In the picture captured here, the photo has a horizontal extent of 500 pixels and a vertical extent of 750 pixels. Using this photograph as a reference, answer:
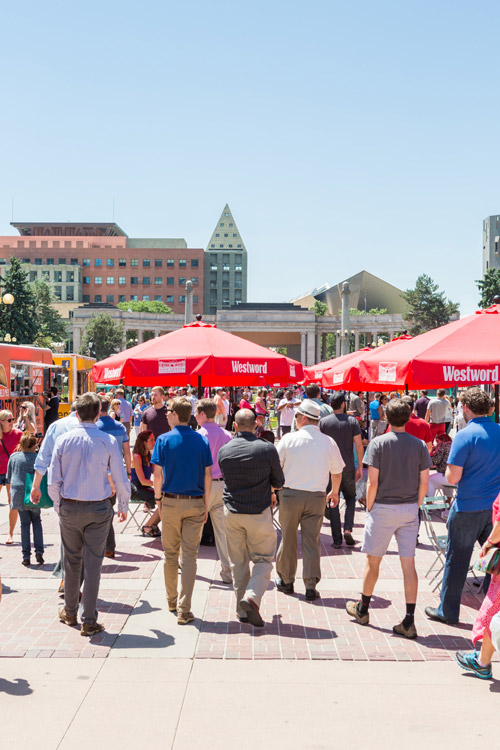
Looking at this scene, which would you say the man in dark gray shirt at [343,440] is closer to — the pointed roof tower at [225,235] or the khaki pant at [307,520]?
the khaki pant at [307,520]

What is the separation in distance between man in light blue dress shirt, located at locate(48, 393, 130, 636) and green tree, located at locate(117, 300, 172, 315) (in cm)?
13042

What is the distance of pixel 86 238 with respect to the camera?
150875 millimetres

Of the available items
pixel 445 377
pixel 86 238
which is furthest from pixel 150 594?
pixel 86 238

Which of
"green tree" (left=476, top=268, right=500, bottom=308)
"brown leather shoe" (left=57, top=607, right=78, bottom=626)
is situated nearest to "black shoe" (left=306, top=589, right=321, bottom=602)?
"brown leather shoe" (left=57, top=607, right=78, bottom=626)

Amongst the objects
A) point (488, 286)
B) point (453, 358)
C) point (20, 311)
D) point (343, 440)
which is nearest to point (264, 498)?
point (453, 358)

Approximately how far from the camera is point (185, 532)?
6.50 metres

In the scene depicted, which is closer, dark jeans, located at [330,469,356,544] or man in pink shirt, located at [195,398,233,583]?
man in pink shirt, located at [195,398,233,583]

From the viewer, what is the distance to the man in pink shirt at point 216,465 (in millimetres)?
7750

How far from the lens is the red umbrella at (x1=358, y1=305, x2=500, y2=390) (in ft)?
24.6

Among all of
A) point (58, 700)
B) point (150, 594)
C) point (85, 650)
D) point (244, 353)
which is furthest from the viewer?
point (244, 353)

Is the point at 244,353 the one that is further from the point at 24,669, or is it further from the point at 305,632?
the point at 24,669

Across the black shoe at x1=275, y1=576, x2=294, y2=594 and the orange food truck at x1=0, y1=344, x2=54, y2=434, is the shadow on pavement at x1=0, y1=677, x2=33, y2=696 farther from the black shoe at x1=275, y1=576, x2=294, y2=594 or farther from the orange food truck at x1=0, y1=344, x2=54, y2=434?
the orange food truck at x1=0, y1=344, x2=54, y2=434

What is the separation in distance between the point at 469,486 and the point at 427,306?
94.6 metres

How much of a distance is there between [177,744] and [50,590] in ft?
12.0
